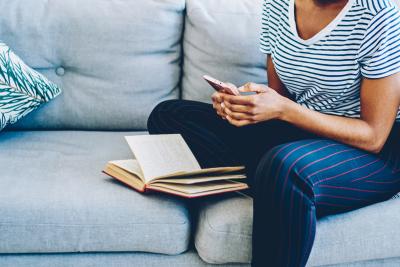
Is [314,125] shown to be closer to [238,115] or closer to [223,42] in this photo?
[238,115]

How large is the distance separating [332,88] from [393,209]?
316 millimetres

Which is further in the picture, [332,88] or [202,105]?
[202,105]

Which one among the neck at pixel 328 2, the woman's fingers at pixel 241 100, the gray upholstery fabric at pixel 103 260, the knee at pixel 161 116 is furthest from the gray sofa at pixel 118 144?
the neck at pixel 328 2

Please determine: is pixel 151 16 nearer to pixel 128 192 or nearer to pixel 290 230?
pixel 128 192

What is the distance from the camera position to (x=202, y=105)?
5.29 ft

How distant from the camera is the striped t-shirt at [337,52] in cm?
124

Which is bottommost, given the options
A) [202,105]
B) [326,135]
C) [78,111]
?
[78,111]

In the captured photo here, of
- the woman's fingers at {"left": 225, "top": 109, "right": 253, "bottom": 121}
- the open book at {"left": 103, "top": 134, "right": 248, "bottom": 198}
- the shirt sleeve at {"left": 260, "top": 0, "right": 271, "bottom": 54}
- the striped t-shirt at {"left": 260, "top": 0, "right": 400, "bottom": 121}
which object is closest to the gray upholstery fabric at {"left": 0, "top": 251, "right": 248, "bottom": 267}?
the open book at {"left": 103, "top": 134, "right": 248, "bottom": 198}

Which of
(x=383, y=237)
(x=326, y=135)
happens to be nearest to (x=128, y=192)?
(x=326, y=135)

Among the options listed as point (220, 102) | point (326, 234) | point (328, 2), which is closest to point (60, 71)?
point (220, 102)

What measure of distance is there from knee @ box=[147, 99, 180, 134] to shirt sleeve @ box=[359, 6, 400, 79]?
1.90 ft

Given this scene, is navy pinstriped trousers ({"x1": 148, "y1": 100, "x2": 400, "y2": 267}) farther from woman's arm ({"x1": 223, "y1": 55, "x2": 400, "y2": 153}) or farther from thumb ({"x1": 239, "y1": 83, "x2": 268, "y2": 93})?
thumb ({"x1": 239, "y1": 83, "x2": 268, "y2": 93})

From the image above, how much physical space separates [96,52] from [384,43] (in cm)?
88

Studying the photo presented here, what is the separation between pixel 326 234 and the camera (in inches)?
48.9
